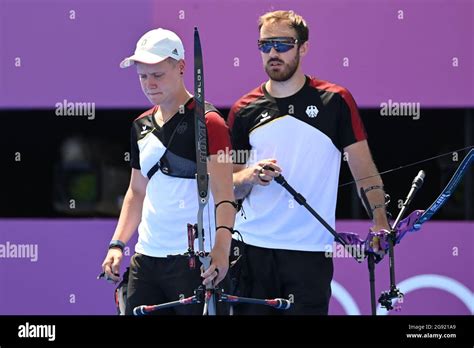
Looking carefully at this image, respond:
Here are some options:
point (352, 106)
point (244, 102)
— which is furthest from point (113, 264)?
point (352, 106)

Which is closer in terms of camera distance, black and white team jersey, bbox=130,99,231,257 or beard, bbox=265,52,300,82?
black and white team jersey, bbox=130,99,231,257

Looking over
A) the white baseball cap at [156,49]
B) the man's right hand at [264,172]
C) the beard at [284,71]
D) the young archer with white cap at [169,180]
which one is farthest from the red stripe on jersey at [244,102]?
the white baseball cap at [156,49]

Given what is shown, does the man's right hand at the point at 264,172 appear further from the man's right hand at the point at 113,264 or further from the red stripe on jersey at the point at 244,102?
the man's right hand at the point at 113,264

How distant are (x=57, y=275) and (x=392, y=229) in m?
2.65

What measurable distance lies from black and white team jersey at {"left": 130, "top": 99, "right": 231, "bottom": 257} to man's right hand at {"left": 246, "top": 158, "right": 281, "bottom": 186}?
273 millimetres

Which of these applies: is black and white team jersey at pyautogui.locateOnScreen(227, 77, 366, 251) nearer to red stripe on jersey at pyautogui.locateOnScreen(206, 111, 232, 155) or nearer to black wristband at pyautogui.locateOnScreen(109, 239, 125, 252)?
red stripe on jersey at pyautogui.locateOnScreen(206, 111, 232, 155)

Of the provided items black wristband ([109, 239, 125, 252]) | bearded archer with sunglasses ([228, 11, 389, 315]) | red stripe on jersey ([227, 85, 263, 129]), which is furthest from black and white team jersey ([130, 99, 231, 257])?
red stripe on jersey ([227, 85, 263, 129])

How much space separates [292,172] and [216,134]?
1.78 ft

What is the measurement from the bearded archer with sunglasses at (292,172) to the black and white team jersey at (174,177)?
38 cm

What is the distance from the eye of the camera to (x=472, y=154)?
5.39 m

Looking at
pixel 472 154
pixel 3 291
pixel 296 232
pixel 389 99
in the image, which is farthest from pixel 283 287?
pixel 3 291

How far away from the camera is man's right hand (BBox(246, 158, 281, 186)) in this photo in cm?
513

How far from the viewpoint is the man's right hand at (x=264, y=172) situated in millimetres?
5133

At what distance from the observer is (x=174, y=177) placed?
4984 mm
